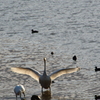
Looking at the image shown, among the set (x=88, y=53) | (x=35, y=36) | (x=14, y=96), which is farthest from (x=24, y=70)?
(x=35, y=36)

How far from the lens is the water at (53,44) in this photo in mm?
19809

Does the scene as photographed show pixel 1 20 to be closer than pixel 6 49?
No

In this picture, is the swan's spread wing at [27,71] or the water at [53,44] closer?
the swan's spread wing at [27,71]

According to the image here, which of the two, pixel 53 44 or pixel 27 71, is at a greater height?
pixel 53 44

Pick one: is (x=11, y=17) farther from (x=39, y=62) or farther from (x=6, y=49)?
(x=39, y=62)

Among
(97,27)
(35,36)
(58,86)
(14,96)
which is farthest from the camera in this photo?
(97,27)

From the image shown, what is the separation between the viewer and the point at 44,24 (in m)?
38.7

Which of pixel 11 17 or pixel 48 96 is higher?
pixel 11 17

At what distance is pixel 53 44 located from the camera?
29.5m

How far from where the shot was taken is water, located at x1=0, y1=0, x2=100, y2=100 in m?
19.8

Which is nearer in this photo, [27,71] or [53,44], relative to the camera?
[27,71]

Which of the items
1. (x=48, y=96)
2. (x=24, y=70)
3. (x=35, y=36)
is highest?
(x=35, y=36)

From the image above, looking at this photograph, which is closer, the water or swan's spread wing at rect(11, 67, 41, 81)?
swan's spread wing at rect(11, 67, 41, 81)

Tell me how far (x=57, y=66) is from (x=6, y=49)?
598cm
